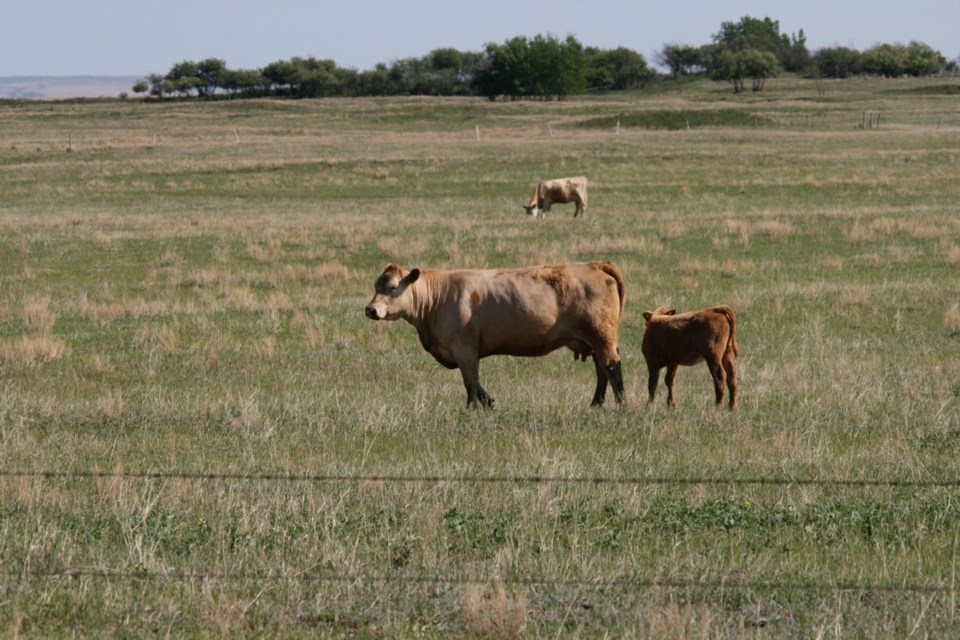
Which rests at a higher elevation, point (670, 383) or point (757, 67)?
point (757, 67)

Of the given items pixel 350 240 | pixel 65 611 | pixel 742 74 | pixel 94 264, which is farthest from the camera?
pixel 742 74

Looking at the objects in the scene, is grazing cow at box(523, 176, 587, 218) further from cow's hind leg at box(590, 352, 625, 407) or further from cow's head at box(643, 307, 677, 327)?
cow's hind leg at box(590, 352, 625, 407)

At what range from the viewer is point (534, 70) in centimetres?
13938

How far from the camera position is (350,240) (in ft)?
92.4

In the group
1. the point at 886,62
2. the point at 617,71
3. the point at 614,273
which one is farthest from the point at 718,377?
the point at 886,62

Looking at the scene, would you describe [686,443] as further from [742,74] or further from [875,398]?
[742,74]

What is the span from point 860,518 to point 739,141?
57028mm

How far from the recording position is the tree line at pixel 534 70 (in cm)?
14050

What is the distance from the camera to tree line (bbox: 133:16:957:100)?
461 feet

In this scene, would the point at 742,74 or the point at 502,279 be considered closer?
the point at 502,279

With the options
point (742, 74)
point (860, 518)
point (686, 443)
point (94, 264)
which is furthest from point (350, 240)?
point (742, 74)

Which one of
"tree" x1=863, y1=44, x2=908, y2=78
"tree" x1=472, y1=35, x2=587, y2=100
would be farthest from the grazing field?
"tree" x1=863, y1=44, x2=908, y2=78

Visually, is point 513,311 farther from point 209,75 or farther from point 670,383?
point 209,75

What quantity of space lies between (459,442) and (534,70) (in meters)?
132
